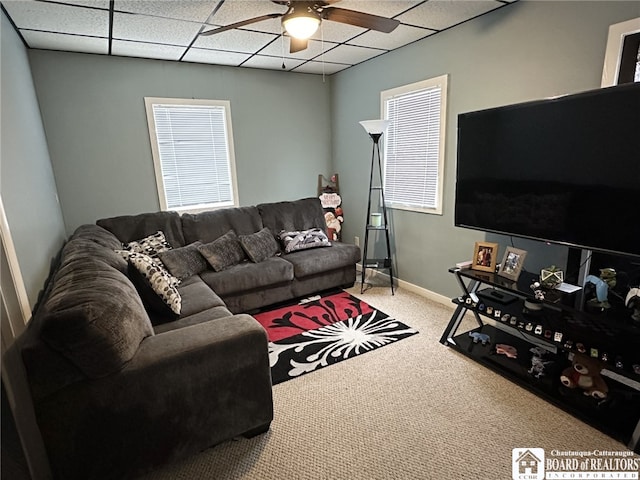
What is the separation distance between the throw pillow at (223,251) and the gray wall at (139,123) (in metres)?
A: 0.93

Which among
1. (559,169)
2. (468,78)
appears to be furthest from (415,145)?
(559,169)

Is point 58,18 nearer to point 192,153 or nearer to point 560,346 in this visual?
point 192,153

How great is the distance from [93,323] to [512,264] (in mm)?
2454

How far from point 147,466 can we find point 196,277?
174cm

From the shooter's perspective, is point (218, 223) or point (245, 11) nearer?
point (245, 11)

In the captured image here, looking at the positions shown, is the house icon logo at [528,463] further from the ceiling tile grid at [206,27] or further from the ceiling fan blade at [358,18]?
the ceiling tile grid at [206,27]

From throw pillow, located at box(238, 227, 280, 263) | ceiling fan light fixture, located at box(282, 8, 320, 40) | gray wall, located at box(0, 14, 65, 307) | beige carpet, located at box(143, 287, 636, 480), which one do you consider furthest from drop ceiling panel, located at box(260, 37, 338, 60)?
beige carpet, located at box(143, 287, 636, 480)

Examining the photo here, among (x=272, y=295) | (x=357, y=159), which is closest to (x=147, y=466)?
(x=272, y=295)

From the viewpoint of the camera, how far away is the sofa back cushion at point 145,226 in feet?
10.7

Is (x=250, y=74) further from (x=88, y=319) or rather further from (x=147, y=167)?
(x=88, y=319)

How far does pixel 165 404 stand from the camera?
1547 mm

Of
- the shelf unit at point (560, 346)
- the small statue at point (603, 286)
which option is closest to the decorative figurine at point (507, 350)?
the shelf unit at point (560, 346)

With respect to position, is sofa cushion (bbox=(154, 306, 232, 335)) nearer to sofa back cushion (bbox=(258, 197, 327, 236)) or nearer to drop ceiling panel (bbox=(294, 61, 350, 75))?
sofa back cushion (bbox=(258, 197, 327, 236))

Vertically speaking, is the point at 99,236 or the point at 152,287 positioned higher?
the point at 99,236
